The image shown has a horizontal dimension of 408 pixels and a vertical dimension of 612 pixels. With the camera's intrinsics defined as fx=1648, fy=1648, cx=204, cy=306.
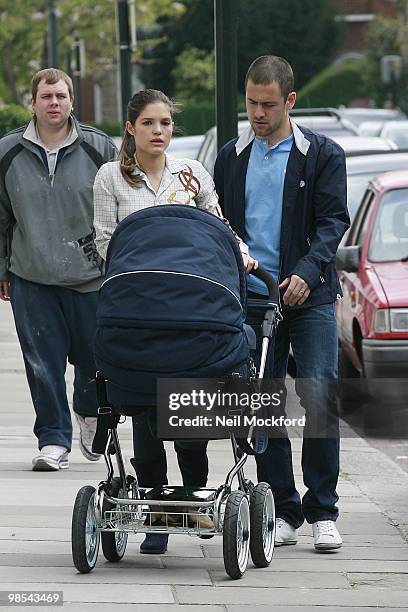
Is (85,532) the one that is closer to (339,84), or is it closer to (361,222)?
(361,222)

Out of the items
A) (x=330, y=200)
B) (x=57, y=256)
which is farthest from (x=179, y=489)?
(x=57, y=256)

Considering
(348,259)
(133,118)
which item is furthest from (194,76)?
(133,118)

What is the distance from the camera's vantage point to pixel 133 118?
21.4 feet

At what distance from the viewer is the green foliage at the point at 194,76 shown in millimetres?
65062

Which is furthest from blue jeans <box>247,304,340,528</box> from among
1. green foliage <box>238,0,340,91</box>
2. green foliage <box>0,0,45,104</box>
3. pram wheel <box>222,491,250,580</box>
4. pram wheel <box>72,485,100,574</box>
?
green foliage <box>238,0,340,91</box>


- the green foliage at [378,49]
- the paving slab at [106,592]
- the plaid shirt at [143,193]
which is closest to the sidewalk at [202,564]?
the paving slab at [106,592]

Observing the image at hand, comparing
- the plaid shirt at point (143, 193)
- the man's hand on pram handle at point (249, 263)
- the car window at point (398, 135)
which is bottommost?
the car window at point (398, 135)

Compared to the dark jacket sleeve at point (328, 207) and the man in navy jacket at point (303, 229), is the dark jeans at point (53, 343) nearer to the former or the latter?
the man in navy jacket at point (303, 229)

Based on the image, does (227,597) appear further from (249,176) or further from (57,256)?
(57,256)

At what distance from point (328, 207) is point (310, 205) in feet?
0.28

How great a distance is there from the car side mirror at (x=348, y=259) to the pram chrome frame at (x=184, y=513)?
5.23 m

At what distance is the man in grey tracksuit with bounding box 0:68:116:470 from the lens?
8.16m

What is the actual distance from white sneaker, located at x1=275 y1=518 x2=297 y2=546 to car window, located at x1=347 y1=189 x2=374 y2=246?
Result: 5615 millimetres

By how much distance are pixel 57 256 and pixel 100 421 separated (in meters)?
2.13
